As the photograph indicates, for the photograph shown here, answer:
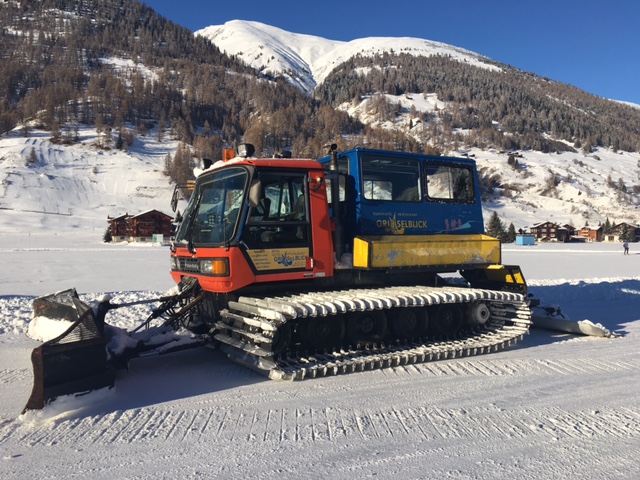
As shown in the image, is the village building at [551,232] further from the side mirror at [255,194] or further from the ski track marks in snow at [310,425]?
the side mirror at [255,194]

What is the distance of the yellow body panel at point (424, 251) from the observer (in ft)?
21.4

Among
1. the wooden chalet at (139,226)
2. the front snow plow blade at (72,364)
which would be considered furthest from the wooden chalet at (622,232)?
the front snow plow blade at (72,364)

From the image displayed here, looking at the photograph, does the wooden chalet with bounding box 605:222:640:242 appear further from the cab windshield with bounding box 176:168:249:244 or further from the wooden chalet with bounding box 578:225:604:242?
the cab windshield with bounding box 176:168:249:244

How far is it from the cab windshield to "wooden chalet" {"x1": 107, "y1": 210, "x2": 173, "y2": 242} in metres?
53.5

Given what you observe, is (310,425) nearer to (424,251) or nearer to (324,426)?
(324,426)

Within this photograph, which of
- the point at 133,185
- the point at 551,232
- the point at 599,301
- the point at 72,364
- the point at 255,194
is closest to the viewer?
the point at 72,364

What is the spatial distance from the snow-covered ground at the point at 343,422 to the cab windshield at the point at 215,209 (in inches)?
63.5

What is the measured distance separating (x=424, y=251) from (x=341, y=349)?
1916 mm

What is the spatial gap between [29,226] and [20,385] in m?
69.5

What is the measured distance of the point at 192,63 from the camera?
179250 mm

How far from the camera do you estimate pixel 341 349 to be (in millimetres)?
6121

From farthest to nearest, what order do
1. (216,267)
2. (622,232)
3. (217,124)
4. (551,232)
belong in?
(217,124) → (622,232) → (551,232) → (216,267)

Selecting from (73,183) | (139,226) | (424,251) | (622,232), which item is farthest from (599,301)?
(73,183)

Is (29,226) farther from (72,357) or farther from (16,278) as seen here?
(72,357)
